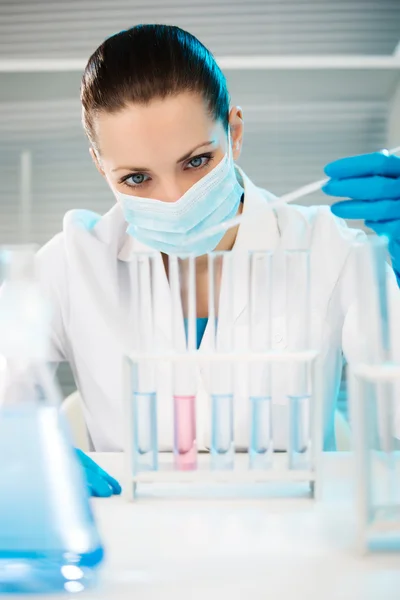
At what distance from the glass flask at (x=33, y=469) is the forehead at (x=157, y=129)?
49 cm

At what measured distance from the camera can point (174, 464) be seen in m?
0.73

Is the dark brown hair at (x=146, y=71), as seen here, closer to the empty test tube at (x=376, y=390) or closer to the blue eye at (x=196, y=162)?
the blue eye at (x=196, y=162)

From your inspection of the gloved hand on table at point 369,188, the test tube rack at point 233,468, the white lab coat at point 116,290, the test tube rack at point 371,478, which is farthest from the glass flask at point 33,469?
the white lab coat at point 116,290

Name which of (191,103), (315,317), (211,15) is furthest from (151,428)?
(211,15)

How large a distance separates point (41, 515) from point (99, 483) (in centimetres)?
23

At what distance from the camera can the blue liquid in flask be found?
1.68 feet

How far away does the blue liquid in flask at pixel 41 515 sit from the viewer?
511mm

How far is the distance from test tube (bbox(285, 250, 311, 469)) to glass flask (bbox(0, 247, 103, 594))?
0.26m

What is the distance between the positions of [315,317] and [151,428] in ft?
1.51

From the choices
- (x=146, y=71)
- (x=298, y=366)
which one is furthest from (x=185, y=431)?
(x=146, y=71)

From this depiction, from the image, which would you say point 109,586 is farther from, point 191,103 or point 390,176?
point 191,103

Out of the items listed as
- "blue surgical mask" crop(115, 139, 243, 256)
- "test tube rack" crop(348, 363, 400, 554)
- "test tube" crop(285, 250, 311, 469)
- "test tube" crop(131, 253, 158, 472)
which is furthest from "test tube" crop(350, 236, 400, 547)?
"blue surgical mask" crop(115, 139, 243, 256)

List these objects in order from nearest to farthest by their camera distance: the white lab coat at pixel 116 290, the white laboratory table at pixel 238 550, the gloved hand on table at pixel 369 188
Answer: the white laboratory table at pixel 238 550 → the gloved hand on table at pixel 369 188 → the white lab coat at pixel 116 290

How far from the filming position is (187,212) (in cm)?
112
